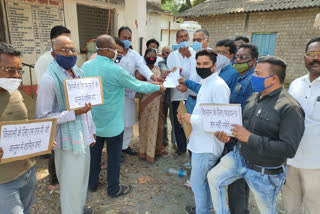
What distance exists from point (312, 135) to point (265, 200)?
2.61 ft

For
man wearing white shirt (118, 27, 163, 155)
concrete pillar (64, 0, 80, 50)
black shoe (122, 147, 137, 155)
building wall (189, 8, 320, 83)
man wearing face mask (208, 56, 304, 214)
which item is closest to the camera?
man wearing face mask (208, 56, 304, 214)

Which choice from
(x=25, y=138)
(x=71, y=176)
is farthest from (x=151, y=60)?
(x=25, y=138)

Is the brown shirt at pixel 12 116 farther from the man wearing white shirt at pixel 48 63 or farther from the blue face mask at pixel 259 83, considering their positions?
the blue face mask at pixel 259 83

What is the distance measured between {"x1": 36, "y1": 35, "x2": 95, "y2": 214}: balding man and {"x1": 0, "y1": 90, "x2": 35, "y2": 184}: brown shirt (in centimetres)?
21

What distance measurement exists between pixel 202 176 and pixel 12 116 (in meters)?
1.97

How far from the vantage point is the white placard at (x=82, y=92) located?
6.43ft

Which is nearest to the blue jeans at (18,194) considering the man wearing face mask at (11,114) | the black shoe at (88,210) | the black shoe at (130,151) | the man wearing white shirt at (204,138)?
the man wearing face mask at (11,114)

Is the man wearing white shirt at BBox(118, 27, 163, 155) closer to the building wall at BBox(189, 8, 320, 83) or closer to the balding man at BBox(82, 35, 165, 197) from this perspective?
the balding man at BBox(82, 35, 165, 197)

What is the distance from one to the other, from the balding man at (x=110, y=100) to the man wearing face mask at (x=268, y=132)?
1.45 m

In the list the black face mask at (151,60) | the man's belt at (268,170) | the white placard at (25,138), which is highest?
the black face mask at (151,60)

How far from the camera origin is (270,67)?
1.85m

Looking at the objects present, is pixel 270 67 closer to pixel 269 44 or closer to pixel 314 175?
pixel 314 175

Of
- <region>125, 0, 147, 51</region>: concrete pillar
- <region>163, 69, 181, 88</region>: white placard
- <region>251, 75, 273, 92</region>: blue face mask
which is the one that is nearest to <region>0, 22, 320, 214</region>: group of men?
<region>251, 75, 273, 92</region>: blue face mask

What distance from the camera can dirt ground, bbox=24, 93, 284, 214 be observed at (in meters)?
2.94
